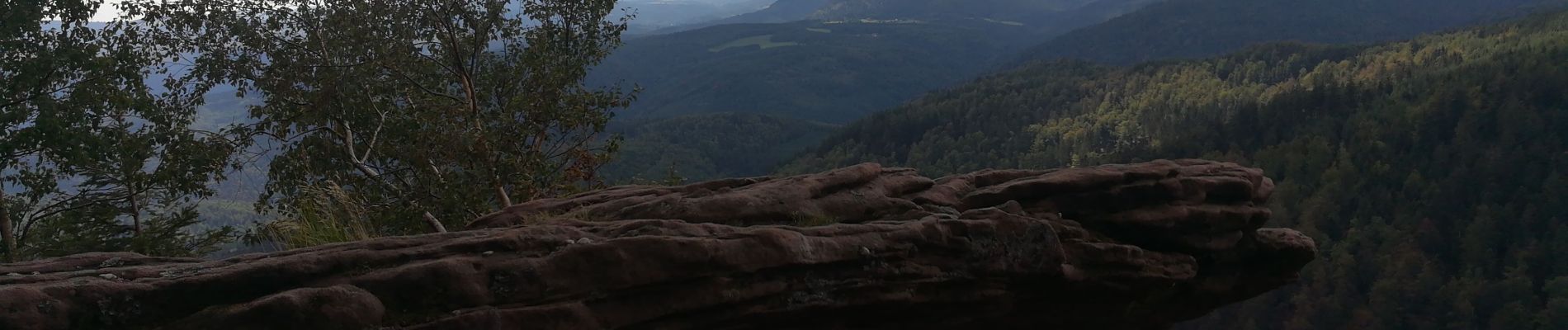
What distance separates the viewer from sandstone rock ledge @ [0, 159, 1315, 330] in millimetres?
7961

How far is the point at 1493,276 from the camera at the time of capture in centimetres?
12938

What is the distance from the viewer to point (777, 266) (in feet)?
32.2

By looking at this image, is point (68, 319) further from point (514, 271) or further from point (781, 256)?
point (781, 256)

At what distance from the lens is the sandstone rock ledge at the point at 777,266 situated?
7.96 m

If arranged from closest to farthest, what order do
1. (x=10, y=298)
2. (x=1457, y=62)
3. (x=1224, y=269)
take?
(x=10, y=298)
(x=1224, y=269)
(x=1457, y=62)

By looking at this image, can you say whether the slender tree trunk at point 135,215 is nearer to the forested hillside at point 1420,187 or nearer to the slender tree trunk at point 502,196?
the slender tree trunk at point 502,196

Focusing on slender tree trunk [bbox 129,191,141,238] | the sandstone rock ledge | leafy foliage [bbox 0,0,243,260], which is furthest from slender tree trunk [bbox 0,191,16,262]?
the sandstone rock ledge

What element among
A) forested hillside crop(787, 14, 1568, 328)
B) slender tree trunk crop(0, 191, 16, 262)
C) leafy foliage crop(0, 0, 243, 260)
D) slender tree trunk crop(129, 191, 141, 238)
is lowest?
forested hillside crop(787, 14, 1568, 328)

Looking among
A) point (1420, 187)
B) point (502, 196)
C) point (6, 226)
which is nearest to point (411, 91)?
point (502, 196)

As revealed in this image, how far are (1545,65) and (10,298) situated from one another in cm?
21689

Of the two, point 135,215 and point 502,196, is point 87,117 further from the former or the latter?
point 502,196

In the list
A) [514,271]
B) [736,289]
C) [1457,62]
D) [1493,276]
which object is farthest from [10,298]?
[1457,62]

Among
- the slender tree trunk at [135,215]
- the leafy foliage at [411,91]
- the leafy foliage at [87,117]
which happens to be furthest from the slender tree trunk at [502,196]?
the slender tree trunk at [135,215]

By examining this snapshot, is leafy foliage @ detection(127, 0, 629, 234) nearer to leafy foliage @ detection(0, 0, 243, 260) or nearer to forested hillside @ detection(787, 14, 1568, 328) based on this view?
leafy foliage @ detection(0, 0, 243, 260)
